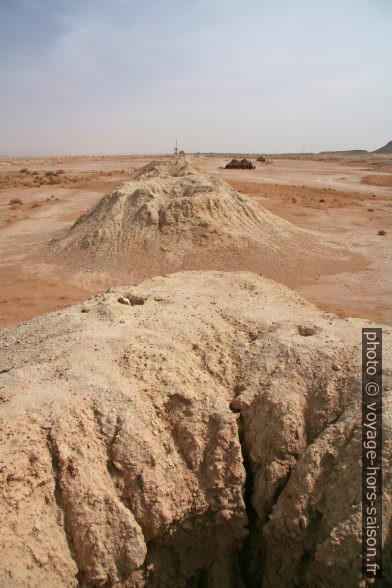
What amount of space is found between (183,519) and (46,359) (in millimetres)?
1940

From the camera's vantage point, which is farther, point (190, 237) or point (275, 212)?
point (275, 212)

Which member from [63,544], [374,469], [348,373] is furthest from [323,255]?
[63,544]

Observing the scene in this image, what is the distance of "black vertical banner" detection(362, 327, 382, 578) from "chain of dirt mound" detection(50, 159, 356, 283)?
7.59 meters

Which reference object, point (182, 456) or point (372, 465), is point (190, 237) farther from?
Result: point (372, 465)

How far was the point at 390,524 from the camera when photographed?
331 cm

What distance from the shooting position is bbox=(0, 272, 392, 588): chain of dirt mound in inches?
129

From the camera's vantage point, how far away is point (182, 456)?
3.97 meters

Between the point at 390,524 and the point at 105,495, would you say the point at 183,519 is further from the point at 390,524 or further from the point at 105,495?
the point at 390,524

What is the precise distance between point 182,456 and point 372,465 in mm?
1572

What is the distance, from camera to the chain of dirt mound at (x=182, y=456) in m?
3.29

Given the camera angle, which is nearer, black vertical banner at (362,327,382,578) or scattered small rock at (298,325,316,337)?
black vertical banner at (362,327,382,578)

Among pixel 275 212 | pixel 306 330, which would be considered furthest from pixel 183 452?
pixel 275 212

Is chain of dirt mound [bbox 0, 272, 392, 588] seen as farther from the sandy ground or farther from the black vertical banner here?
the sandy ground

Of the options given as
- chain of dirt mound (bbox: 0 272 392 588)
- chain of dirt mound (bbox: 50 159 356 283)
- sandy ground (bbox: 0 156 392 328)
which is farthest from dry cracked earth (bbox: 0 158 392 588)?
chain of dirt mound (bbox: 50 159 356 283)
